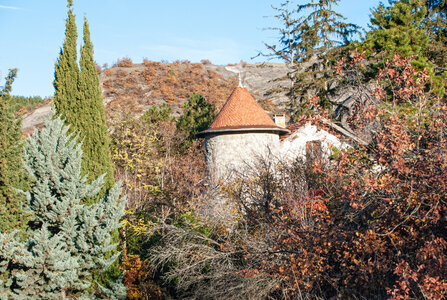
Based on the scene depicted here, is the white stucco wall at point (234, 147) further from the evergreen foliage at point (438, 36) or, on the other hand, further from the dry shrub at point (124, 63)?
the dry shrub at point (124, 63)

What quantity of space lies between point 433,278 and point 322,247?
7.63ft

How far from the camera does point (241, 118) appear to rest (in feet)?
54.9

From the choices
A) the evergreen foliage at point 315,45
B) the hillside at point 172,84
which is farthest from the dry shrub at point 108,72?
the evergreen foliage at point 315,45

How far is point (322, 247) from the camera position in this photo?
7305mm

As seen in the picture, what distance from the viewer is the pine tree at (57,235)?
19.1 ft

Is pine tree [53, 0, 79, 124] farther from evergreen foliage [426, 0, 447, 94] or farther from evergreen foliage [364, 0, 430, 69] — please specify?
evergreen foliage [426, 0, 447, 94]

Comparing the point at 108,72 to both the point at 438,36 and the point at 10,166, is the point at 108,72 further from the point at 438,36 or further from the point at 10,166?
the point at 10,166

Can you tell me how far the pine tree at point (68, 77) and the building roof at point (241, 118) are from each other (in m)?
8.65

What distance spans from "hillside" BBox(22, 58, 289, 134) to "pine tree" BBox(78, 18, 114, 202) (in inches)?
923

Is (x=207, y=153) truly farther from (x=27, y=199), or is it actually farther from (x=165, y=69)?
(x=165, y=69)

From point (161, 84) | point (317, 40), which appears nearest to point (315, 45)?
point (317, 40)

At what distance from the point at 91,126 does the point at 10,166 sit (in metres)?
1.99

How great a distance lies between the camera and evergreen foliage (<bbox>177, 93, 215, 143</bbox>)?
2061 cm

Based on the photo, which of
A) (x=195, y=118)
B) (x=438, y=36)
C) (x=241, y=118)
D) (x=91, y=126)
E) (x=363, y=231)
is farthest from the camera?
(x=438, y=36)
